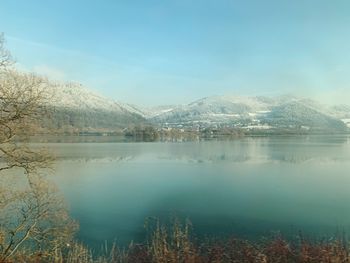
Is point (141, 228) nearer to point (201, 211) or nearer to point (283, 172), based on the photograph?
point (201, 211)

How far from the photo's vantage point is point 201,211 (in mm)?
18656

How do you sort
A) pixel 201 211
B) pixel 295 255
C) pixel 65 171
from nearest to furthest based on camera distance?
1. pixel 295 255
2. pixel 201 211
3. pixel 65 171

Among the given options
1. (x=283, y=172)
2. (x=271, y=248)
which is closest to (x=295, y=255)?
(x=271, y=248)

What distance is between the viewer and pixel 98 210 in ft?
62.3

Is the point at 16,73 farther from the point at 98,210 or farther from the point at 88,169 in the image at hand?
the point at 88,169

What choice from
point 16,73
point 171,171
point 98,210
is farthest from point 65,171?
point 16,73

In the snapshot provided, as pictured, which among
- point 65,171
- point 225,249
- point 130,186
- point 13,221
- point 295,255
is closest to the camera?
point 295,255

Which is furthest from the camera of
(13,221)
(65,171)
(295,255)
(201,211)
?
(65,171)

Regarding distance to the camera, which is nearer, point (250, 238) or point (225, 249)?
point (225, 249)

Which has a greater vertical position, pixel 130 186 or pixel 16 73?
pixel 16 73

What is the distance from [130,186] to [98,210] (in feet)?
24.2

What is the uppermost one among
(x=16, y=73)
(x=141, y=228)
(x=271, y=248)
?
(x=16, y=73)

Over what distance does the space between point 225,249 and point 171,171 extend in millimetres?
23810

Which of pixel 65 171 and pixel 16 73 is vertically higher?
pixel 16 73
